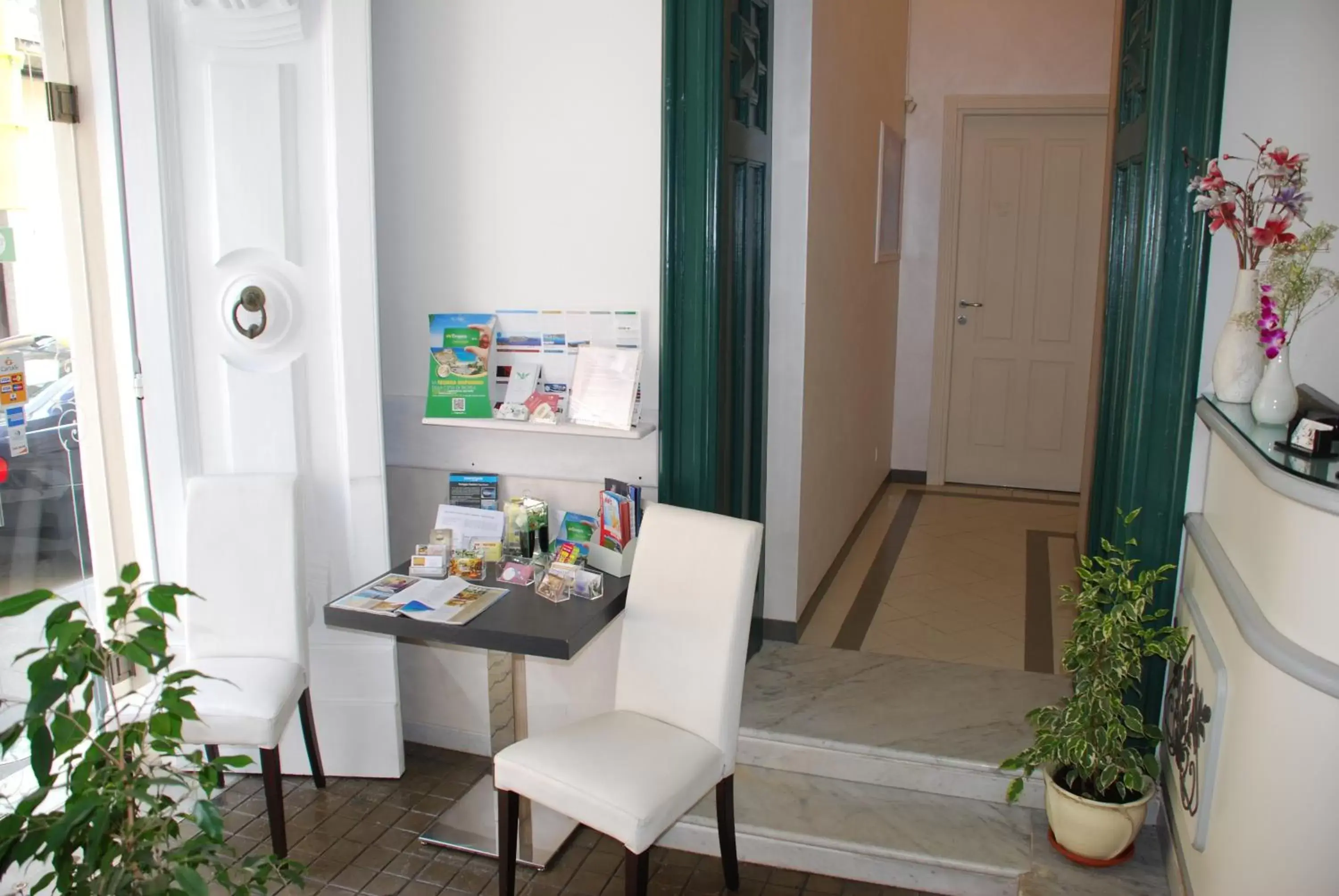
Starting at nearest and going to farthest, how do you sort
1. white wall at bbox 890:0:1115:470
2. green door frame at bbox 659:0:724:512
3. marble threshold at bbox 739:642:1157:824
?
green door frame at bbox 659:0:724:512 < marble threshold at bbox 739:642:1157:824 < white wall at bbox 890:0:1115:470

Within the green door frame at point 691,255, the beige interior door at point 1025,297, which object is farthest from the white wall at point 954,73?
the green door frame at point 691,255

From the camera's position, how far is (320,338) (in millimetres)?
3195

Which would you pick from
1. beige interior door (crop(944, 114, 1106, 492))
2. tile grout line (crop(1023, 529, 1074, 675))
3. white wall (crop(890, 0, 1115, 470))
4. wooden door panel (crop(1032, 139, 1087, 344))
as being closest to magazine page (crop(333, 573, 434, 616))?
tile grout line (crop(1023, 529, 1074, 675))

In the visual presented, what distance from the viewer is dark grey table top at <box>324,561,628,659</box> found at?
258 cm

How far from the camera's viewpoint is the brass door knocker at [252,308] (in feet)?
10.3

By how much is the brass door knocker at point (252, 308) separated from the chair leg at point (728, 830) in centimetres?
185

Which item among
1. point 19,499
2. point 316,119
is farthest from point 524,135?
point 19,499

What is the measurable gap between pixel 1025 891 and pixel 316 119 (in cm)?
279

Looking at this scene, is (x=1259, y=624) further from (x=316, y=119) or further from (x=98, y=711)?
(x=98, y=711)

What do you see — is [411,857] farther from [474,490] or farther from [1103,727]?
[1103,727]

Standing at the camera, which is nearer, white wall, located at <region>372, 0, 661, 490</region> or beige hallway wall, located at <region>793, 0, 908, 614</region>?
white wall, located at <region>372, 0, 661, 490</region>

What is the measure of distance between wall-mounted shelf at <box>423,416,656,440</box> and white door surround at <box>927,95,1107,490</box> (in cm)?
373

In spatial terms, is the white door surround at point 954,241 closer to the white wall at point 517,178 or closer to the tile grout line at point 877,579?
the tile grout line at point 877,579

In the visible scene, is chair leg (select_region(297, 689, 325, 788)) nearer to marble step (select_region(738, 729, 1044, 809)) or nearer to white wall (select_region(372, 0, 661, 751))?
white wall (select_region(372, 0, 661, 751))
